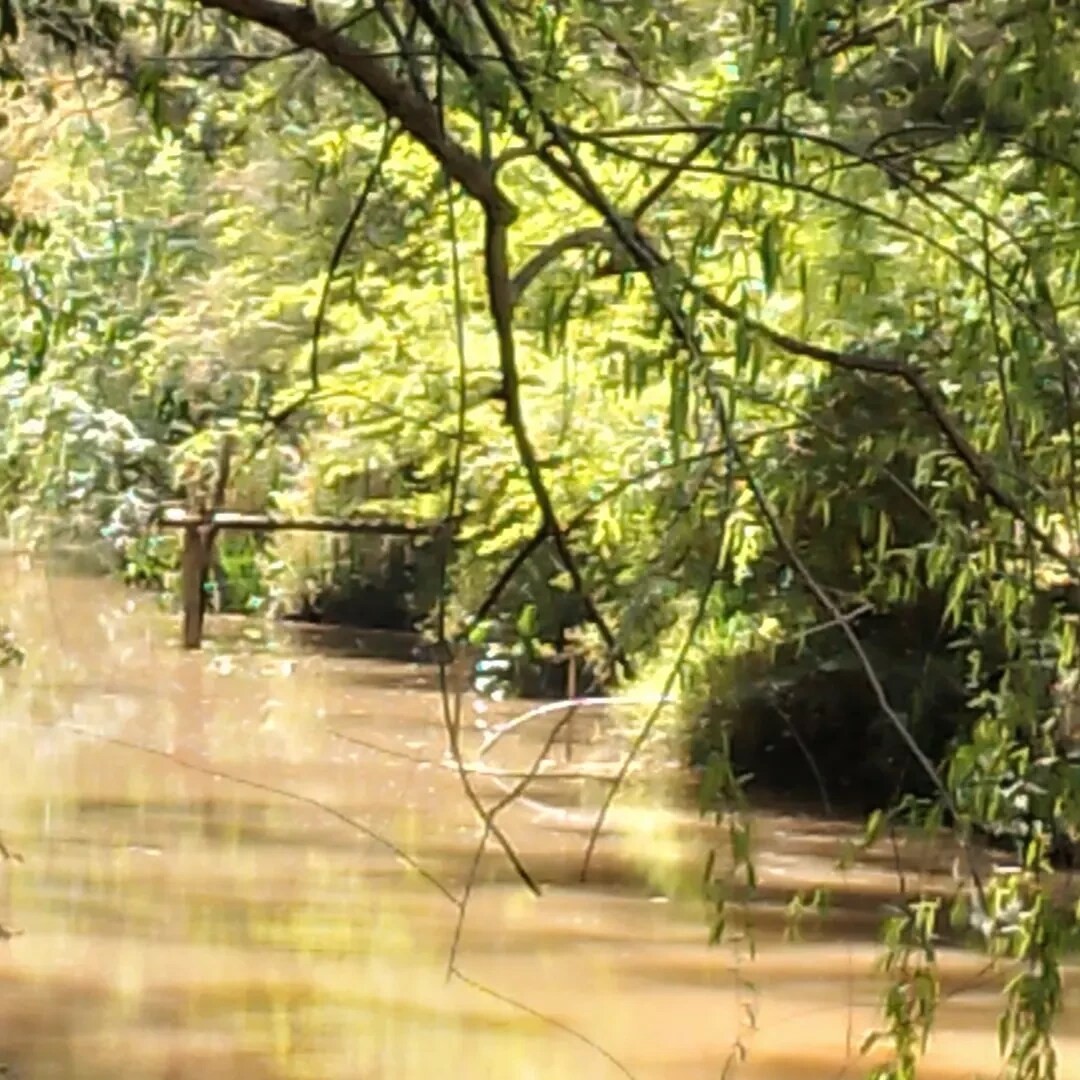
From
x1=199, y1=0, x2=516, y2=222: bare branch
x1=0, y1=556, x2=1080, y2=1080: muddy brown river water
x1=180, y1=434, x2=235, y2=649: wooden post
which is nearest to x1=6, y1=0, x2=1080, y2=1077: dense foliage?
x1=199, y1=0, x2=516, y2=222: bare branch

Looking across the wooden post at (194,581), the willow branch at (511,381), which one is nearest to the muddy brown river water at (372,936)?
the wooden post at (194,581)

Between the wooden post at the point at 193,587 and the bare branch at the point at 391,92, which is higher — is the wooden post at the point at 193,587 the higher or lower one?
the lower one

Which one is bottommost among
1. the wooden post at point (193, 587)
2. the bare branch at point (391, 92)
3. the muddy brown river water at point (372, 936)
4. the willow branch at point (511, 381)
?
the muddy brown river water at point (372, 936)

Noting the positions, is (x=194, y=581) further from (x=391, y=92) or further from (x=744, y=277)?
(x=391, y=92)

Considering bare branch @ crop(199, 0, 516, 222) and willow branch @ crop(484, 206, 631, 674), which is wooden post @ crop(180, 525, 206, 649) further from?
willow branch @ crop(484, 206, 631, 674)

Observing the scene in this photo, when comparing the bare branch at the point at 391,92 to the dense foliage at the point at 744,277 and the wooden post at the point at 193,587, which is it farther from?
the wooden post at the point at 193,587

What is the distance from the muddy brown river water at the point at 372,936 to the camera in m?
6.67

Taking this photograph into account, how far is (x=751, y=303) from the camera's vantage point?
240 cm

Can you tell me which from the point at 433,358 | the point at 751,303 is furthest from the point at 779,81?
the point at 433,358

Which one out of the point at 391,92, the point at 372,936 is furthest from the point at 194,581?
the point at 391,92

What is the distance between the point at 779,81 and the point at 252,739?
402 inches

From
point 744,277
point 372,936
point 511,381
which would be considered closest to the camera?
point 511,381

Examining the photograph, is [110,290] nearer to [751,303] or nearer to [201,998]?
[201,998]

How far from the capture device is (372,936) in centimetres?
805
